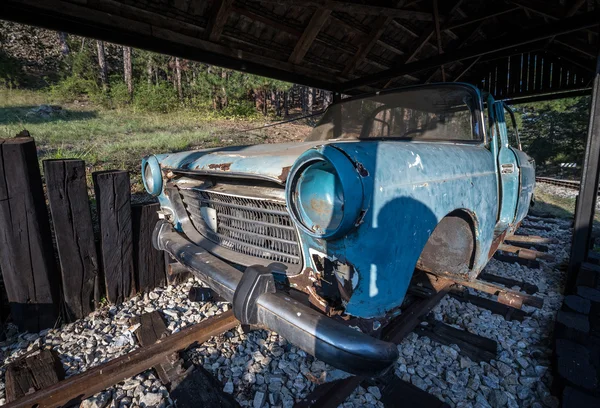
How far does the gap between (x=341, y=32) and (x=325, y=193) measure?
4.36m

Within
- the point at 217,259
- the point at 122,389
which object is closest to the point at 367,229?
the point at 217,259

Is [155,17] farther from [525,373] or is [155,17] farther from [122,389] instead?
[525,373]

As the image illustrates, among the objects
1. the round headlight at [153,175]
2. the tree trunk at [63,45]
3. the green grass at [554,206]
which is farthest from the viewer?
the tree trunk at [63,45]

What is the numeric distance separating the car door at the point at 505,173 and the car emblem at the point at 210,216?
2.30 meters

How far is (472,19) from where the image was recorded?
499 centimetres

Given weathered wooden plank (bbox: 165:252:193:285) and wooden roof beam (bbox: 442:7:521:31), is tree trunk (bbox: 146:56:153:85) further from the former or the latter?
weathered wooden plank (bbox: 165:252:193:285)

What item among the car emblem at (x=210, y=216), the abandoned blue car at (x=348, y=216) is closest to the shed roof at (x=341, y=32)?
the abandoned blue car at (x=348, y=216)

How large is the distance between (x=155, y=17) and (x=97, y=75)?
82.2 ft

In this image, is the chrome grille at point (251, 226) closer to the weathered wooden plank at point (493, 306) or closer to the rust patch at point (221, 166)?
the rust patch at point (221, 166)

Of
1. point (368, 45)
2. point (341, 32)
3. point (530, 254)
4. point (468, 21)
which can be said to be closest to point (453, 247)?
point (530, 254)

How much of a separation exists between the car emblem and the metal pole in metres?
3.54

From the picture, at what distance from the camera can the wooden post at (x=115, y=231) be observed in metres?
2.72

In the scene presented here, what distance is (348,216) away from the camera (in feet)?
4.02

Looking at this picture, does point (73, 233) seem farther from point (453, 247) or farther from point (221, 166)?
point (453, 247)
